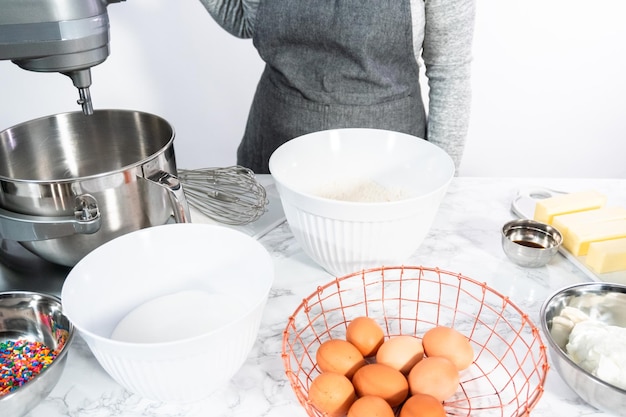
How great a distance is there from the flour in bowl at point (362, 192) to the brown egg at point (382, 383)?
1.01 ft

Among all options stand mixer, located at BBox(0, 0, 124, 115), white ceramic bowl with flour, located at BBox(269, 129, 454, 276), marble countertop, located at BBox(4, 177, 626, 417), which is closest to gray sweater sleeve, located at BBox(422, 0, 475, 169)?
marble countertop, located at BBox(4, 177, 626, 417)

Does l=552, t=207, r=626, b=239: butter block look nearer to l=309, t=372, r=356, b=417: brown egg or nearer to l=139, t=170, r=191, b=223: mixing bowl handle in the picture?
l=309, t=372, r=356, b=417: brown egg

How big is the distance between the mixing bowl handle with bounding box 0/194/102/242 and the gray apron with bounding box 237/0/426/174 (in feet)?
2.06

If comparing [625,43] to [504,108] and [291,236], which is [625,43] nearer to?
[504,108]

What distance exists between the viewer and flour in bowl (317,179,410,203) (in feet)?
2.88

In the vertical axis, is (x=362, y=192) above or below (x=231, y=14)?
below

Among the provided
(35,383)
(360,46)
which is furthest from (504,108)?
(35,383)

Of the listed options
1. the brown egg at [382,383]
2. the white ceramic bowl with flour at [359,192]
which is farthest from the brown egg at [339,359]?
the white ceramic bowl with flour at [359,192]

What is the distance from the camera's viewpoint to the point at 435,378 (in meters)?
0.62

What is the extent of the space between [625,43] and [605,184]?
51.4 inches

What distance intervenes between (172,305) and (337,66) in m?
0.71

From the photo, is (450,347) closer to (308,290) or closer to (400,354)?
(400,354)

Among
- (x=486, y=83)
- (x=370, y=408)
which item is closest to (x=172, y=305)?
(x=370, y=408)

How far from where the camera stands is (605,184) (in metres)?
1.12
